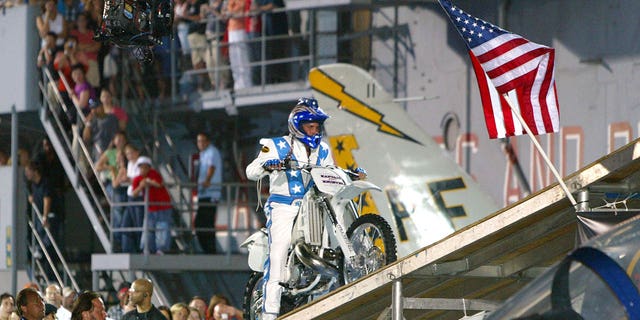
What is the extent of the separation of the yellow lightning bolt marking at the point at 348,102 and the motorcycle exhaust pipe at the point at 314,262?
5430 millimetres

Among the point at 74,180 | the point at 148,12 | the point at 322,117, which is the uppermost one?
the point at 148,12

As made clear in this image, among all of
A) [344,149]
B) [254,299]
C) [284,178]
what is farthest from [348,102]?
[284,178]

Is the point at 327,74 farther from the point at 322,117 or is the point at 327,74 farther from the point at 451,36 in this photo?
the point at 322,117

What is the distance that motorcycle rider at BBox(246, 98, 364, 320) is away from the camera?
1120 cm

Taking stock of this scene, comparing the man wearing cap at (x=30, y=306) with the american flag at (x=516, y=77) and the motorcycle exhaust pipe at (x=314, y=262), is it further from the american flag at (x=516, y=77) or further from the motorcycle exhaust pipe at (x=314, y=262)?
the american flag at (x=516, y=77)

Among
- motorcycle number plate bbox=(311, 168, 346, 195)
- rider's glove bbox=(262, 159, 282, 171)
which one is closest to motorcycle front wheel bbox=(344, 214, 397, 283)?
motorcycle number plate bbox=(311, 168, 346, 195)

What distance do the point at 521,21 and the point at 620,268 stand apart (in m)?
11.8

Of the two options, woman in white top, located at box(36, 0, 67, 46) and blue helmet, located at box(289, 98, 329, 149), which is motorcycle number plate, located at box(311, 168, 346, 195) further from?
woman in white top, located at box(36, 0, 67, 46)

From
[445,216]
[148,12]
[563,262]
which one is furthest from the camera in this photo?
[445,216]

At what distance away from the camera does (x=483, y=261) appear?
802 centimetres

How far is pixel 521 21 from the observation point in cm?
1703

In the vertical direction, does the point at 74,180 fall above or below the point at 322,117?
below

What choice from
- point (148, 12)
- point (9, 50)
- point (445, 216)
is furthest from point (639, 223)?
point (9, 50)

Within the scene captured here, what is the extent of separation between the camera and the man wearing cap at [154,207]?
1966cm
